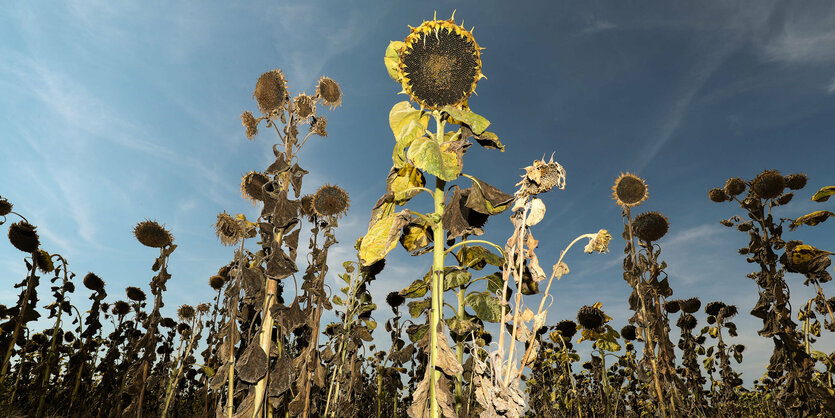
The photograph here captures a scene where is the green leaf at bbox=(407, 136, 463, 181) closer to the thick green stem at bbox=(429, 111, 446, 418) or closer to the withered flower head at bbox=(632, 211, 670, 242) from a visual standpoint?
the thick green stem at bbox=(429, 111, 446, 418)

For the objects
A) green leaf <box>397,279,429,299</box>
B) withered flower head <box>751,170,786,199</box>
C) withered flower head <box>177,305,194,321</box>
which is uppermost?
withered flower head <box>751,170,786,199</box>

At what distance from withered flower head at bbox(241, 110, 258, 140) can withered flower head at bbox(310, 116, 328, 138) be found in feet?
1.77

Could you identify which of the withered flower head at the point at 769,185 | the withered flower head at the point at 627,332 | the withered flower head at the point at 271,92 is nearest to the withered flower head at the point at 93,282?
the withered flower head at the point at 271,92

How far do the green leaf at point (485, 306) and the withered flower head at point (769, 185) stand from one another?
5.03 meters

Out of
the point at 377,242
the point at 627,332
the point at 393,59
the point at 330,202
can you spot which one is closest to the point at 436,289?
the point at 377,242

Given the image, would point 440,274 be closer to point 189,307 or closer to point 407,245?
point 407,245

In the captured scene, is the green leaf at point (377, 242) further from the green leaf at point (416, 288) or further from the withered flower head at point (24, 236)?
the withered flower head at point (24, 236)

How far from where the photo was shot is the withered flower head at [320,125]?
12.0 feet

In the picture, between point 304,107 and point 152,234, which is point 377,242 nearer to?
point 304,107

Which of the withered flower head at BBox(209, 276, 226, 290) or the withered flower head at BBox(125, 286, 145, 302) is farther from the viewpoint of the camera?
the withered flower head at BBox(125, 286, 145, 302)

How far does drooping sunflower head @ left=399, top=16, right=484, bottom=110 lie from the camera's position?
2.45 meters

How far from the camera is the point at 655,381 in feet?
15.6

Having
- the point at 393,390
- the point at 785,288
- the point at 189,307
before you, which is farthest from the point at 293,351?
the point at 785,288

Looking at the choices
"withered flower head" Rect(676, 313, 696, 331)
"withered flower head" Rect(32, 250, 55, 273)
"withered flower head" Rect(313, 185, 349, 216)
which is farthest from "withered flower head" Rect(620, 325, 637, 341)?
"withered flower head" Rect(32, 250, 55, 273)
